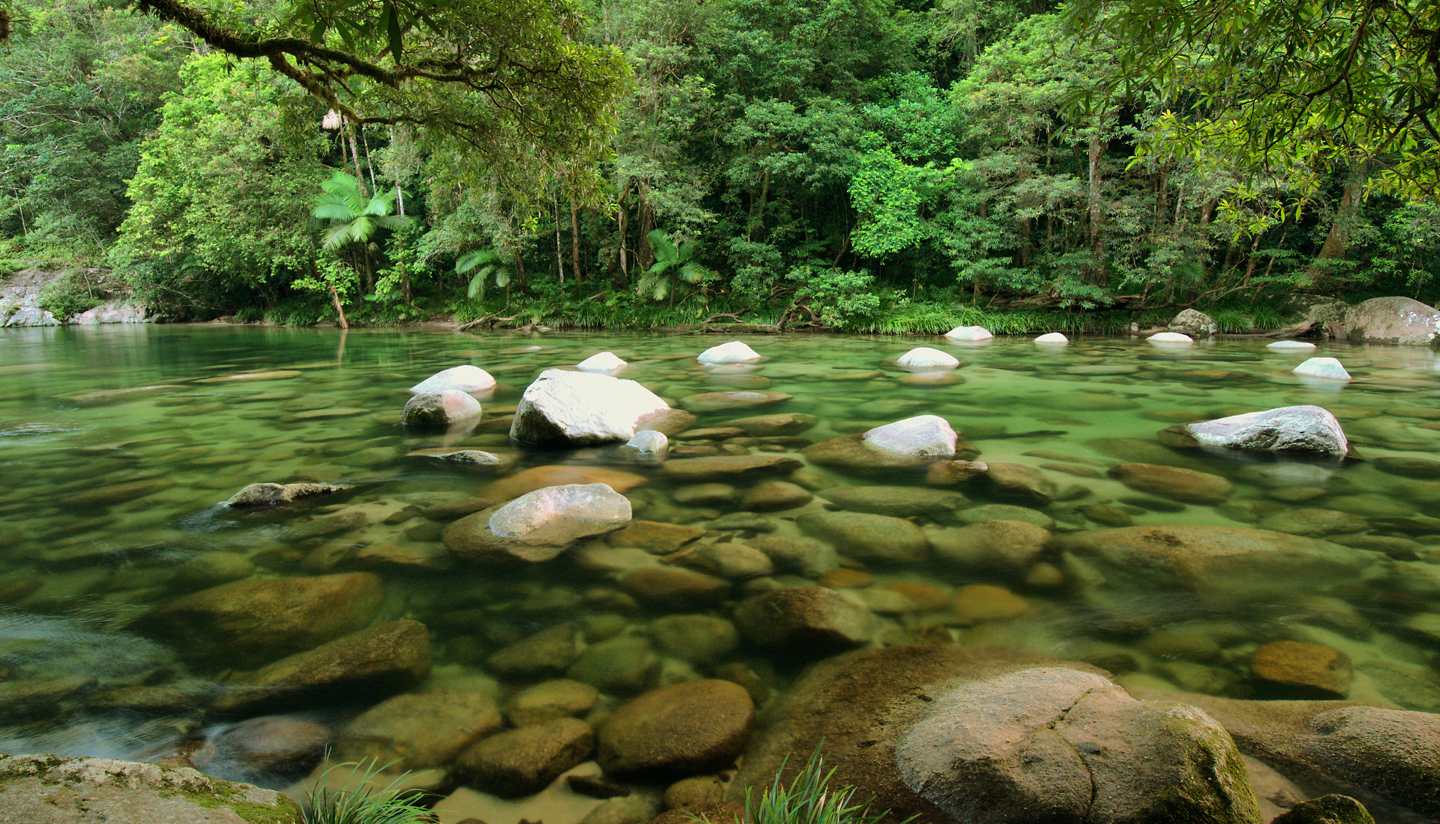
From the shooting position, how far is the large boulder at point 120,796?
52.6 inches

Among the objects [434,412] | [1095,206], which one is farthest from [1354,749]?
[1095,206]

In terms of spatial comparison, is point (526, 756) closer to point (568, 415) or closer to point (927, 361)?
point (568, 415)

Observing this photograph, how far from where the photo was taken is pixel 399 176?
64.7 ft

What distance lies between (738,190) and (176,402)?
14388mm

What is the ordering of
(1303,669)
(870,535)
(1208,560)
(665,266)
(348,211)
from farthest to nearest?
(348,211)
(665,266)
(870,535)
(1208,560)
(1303,669)

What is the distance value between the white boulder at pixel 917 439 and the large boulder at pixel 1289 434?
2027 millimetres

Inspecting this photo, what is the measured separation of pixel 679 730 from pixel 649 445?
3.23 meters

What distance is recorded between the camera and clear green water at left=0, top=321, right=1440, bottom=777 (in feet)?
7.64

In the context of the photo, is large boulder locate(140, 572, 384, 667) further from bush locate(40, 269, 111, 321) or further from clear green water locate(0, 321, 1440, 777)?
bush locate(40, 269, 111, 321)

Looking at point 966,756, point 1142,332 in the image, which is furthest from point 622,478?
point 1142,332

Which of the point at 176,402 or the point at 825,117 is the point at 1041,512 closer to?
the point at 176,402

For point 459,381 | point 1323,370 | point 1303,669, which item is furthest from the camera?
point 1323,370

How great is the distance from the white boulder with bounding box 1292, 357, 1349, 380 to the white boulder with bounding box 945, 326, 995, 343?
6.24m

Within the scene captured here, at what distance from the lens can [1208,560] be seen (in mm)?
3135
